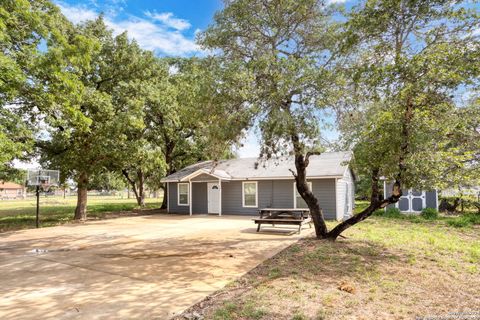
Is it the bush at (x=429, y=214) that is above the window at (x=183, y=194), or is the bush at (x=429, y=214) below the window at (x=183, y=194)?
below

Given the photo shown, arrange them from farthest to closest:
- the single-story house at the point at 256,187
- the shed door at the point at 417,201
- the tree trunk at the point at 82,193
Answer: the shed door at the point at 417,201 → the tree trunk at the point at 82,193 → the single-story house at the point at 256,187

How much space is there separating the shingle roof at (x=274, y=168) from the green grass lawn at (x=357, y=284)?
6794mm

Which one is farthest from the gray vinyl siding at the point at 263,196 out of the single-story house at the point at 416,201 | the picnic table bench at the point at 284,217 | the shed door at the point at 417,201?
the shed door at the point at 417,201

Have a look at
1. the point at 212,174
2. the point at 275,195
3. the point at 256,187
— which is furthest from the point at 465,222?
the point at 212,174

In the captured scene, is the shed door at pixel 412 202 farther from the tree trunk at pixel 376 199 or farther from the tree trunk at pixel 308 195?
the tree trunk at pixel 376 199

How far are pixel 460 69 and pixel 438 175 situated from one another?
237cm

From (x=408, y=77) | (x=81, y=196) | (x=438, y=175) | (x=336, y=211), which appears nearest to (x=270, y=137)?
(x=408, y=77)

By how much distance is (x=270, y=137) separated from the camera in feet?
25.8

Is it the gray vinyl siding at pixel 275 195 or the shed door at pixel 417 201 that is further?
the shed door at pixel 417 201

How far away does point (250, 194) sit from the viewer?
17.7 m

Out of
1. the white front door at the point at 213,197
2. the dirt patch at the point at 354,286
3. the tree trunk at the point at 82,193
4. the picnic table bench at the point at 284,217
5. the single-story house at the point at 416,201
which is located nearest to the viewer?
the dirt patch at the point at 354,286

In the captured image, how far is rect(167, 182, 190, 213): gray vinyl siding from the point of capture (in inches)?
793

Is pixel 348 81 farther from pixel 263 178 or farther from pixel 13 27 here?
pixel 13 27

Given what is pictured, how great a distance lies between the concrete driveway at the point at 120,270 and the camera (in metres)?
4.38
